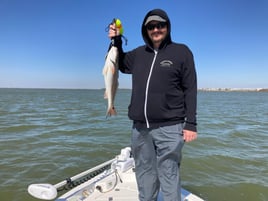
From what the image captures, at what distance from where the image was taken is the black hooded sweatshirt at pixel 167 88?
104 inches

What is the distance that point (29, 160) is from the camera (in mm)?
8242

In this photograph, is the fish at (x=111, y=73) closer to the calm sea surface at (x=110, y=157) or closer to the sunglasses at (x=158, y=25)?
the sunglasses at (x=158, y=25)

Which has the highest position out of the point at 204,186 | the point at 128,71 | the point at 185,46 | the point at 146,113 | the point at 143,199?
the point at 185,46

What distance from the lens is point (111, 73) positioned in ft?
9.77

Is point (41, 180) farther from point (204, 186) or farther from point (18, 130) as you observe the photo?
point (18, 130)

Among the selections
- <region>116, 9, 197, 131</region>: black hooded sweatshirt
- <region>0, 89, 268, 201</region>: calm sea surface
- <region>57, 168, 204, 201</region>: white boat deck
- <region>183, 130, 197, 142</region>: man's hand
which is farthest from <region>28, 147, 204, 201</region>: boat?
<region>0, 89, 268, 201</region>: calm sea surface

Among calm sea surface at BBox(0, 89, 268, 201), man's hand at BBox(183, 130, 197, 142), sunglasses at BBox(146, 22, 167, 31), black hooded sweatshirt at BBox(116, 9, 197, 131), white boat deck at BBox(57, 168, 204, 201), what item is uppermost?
sunglasses at BBox(146, 22, 167, 31)

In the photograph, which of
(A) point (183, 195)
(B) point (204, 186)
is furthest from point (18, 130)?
A: (A) point (183, 195)

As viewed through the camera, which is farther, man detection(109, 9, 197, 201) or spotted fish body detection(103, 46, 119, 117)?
spotted fish body detection(103, 46, 119, 117)

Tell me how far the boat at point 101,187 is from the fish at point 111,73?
1.58 metres

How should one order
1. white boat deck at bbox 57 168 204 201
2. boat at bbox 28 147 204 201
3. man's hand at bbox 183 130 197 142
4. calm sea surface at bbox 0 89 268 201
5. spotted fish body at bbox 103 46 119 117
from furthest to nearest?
1. calm sea surface at bbox 0 89 268 201
2. white boat deck at bbox 57 168 204 201
3. boat at bbox 28 147 204 201
4. spotted fish body at bbox 103 46 119 117
5. man's hand at bbox 183 130 197 142

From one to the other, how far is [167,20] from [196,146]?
855 centimetres

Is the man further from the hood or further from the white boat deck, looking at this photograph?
the white boat deck

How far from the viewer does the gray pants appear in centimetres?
266
